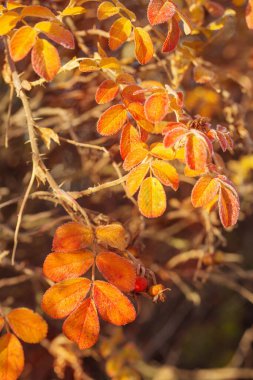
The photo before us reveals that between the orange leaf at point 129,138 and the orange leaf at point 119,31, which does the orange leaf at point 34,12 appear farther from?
the orange leaf at point 129,138

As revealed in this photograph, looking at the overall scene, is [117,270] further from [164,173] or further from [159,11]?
[159,11]

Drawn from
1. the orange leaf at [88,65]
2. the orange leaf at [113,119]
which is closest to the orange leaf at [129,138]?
the orange leaf at [113,119]

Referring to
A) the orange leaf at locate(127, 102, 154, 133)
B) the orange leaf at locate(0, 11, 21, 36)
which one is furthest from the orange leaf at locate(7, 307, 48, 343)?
the orange leaf at locate(0, 11, 21, 36)

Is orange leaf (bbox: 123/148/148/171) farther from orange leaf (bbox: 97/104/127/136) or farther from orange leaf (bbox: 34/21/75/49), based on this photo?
orange leaf (bbox: 34/21/75/49)

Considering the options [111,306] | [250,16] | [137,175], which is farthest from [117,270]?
[250,16]

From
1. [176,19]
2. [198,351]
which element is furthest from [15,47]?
[198,351]

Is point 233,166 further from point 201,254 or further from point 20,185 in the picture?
point 20,185
